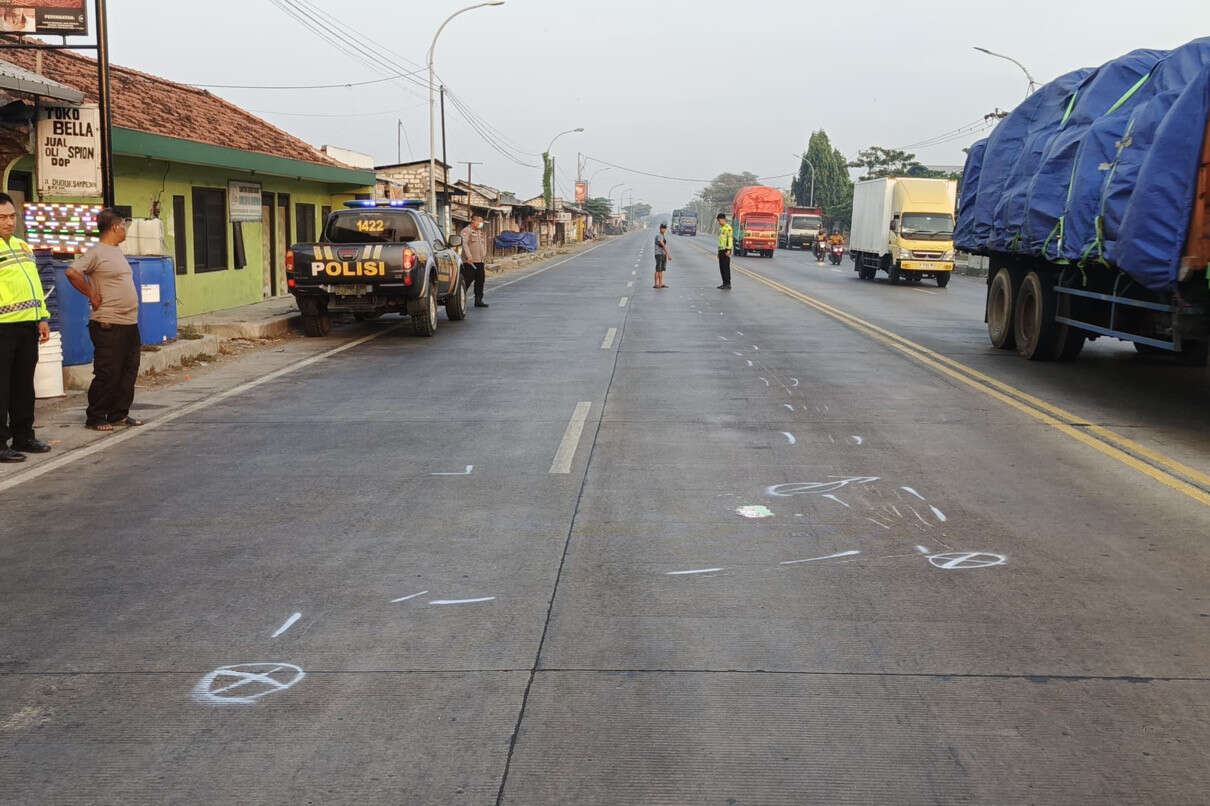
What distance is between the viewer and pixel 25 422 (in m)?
8.34

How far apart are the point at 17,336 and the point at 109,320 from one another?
3.65ft

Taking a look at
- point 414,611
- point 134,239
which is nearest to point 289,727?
point 414,611

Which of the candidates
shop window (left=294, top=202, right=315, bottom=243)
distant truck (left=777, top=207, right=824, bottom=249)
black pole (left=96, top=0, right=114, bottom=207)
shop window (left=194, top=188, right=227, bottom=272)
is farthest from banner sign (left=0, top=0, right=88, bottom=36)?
distant truck (left=777, top=207, right=824, bottom=249)

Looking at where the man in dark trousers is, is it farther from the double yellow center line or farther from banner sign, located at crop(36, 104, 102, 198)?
the double yellow center line

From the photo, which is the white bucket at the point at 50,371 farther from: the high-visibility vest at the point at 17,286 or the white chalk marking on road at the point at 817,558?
the white chalk marking on road at the point at 817,558

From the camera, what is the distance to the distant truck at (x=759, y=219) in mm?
59469

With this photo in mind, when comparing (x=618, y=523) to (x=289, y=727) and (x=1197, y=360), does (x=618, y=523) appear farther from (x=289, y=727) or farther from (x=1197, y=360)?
(x=1197, y=360)

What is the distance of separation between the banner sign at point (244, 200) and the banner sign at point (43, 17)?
805 centimetres

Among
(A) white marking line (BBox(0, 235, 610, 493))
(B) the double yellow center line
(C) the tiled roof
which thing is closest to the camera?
(B) the double yellow center line

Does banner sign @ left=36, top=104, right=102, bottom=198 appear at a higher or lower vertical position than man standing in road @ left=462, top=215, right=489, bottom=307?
higher

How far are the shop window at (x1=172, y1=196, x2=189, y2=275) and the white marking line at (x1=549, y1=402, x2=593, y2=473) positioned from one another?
1190 cm

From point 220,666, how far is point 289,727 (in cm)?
67

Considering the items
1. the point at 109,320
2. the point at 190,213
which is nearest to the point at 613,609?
the point at 109,320

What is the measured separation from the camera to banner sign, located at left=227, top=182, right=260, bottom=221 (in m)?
21.9
